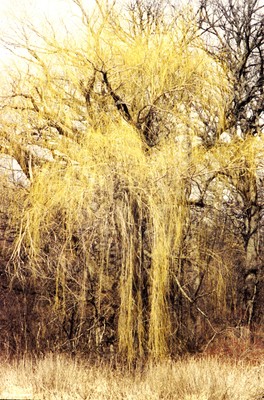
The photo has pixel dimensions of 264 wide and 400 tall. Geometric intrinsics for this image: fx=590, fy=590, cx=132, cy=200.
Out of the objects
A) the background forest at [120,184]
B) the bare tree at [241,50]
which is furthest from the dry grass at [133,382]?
the bare tree at [241,50]

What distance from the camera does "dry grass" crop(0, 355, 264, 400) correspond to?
6646 millimetres

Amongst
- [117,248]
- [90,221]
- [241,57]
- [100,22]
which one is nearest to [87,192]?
[90,221]

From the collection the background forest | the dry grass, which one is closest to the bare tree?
the background forest

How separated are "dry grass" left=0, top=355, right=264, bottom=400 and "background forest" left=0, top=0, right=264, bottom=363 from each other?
670mm

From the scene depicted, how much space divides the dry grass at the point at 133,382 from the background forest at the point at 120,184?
0.67 meters

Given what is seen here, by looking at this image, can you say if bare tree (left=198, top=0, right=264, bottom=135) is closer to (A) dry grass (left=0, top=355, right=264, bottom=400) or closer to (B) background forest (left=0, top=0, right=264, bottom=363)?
(B) background forest (left=0, top=0, right=264, bottom=363)

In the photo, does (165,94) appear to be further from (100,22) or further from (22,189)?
(22,189)

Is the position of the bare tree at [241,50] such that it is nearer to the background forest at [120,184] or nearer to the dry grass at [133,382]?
the background forest at [120,184]

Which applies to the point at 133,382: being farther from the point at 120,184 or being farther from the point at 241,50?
the point at 241,50

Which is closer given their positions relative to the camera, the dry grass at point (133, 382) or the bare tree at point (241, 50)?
the dry grass at point (133, 382)

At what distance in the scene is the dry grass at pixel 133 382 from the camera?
6.65 metres

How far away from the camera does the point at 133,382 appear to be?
745 centimetres

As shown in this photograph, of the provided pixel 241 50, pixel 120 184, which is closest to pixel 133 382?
pixel 120 184

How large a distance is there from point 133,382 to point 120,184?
8.87 ft
